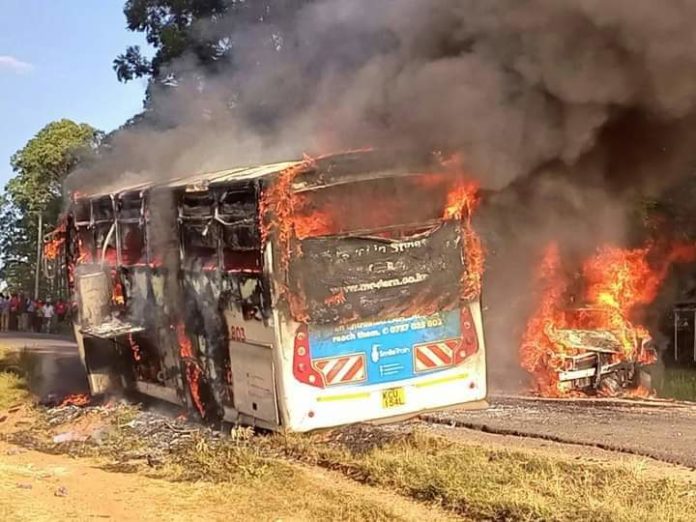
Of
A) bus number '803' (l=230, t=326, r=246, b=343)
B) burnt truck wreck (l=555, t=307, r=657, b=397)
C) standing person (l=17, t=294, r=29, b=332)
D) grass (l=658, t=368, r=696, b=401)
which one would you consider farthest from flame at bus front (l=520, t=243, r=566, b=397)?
standing person (l=17, t=294, r=29, b=332)

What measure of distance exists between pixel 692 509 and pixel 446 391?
10.9 ft

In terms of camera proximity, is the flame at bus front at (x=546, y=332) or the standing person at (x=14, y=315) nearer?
the flame at bus front at (x=546, y=332)

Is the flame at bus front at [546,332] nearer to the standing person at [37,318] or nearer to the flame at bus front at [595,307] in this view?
the flame at bus front at [595,307]

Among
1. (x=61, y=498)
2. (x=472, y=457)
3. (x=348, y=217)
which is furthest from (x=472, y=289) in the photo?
(x=61, y=498)

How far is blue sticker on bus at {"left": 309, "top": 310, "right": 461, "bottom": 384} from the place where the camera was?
8.61 meters

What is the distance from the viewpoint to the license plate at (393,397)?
8.84 m

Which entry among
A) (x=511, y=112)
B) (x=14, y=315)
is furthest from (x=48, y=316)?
(x=511, y=112)

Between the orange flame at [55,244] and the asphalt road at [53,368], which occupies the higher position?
the orange flame at [55,244]

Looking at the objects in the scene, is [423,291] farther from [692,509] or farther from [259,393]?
[692,509]

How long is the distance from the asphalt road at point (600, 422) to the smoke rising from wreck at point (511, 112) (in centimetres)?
142

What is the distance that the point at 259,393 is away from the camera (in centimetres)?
874

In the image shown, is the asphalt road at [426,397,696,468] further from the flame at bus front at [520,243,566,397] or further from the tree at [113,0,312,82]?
the tree at [113,0,312,82]

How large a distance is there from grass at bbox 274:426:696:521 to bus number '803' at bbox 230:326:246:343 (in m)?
1.09

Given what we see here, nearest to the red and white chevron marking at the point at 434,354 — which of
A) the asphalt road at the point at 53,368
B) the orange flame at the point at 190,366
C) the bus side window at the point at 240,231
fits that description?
the bus side window at the point at 240,231
